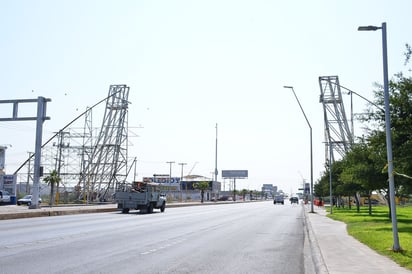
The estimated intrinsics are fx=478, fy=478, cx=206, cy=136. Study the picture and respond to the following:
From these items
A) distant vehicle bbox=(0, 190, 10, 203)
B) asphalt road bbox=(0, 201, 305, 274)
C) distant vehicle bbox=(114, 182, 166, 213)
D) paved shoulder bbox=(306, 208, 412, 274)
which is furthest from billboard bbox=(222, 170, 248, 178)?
paved shoulder bbox=(306, 208, 412, 274)

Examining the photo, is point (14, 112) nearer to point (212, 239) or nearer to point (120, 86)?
point (212, 239)

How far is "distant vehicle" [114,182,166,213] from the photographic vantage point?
3788 cm

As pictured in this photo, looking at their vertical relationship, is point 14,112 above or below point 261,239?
above

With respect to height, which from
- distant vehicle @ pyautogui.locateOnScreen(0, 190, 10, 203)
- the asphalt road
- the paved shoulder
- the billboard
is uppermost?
the billboard

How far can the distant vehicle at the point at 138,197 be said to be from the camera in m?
37.9

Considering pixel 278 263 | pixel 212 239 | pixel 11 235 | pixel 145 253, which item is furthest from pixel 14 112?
pixel 278 263

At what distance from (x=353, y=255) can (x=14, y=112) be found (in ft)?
105

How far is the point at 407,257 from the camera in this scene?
462 inches

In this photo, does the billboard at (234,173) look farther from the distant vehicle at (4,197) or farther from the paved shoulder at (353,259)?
the paved shoulder at (353,259)

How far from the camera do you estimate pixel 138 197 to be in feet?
124

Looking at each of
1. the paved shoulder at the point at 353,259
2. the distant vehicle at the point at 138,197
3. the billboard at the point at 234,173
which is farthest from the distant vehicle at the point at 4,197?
the billboard at the point at 234,173

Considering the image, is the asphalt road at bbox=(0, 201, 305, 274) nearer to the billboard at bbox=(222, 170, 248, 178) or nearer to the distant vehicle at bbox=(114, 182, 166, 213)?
the distant vehicle at bbox=(114, 182, 166, 213)

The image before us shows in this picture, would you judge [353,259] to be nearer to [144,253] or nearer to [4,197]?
[144,253]

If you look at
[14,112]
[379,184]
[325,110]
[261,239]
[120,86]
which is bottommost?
A: [261,239]
